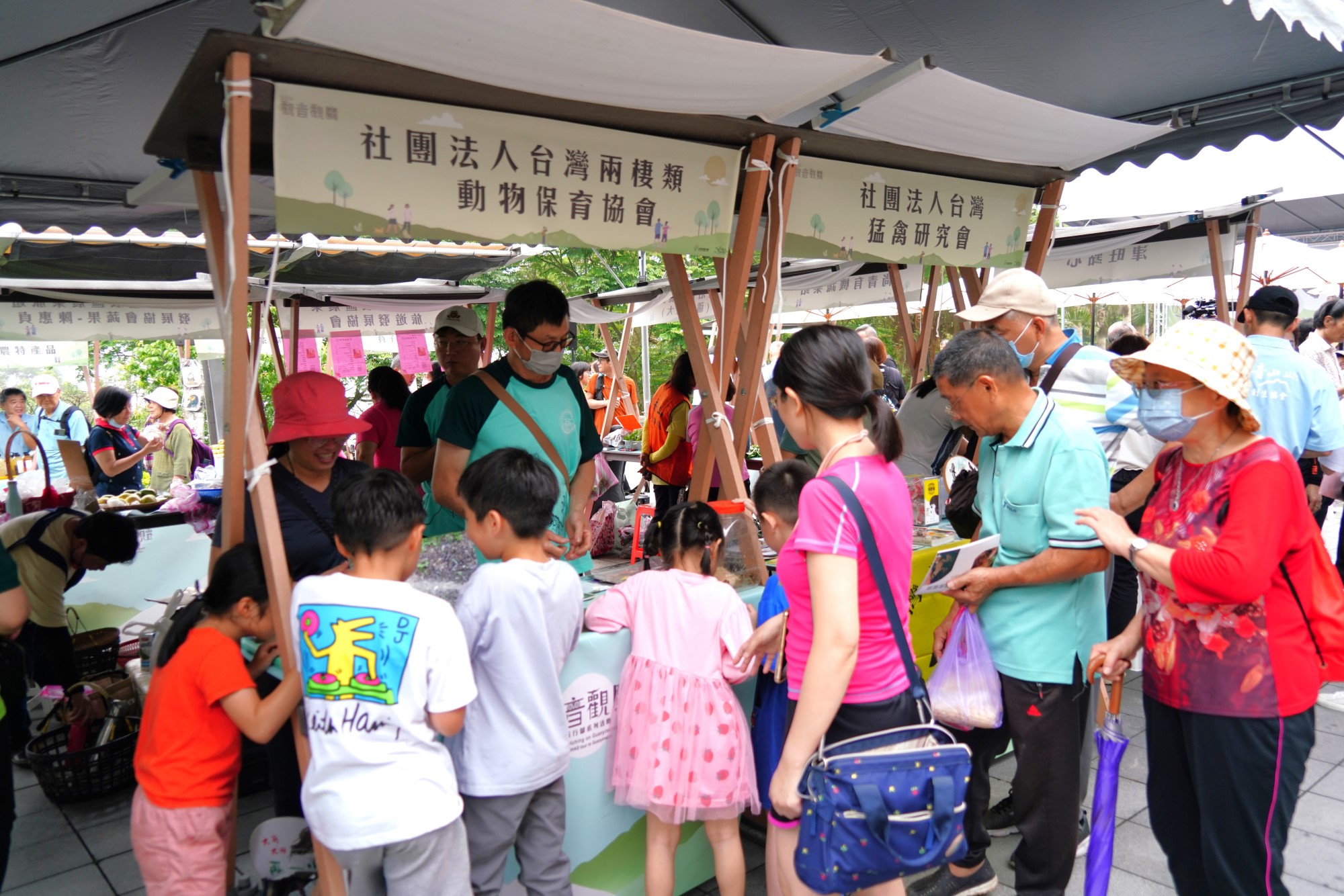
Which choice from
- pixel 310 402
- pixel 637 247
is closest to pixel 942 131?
pixel 637 247

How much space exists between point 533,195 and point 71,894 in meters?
2.86

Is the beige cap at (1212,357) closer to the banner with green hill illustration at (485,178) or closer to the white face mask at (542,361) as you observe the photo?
the banner with green hill illustration at (485,178)

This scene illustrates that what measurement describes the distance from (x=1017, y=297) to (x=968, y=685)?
135cm

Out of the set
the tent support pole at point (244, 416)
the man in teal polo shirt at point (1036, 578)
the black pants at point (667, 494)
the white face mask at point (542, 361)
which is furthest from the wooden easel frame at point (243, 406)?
the black pants at point (667, 494)

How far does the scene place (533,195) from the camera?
246cm

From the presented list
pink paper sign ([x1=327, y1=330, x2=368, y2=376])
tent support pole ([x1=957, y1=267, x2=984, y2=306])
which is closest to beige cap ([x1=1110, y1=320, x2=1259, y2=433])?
tent support pole ([x1=957, y1=267, x2=984, y2=306])

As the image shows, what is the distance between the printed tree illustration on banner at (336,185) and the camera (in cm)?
210

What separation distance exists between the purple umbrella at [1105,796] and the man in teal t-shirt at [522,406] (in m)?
1.62

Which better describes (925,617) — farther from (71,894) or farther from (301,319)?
(301,319)

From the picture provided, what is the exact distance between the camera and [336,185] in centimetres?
211

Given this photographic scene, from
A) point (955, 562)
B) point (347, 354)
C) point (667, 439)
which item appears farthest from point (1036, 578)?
point (347, 354)

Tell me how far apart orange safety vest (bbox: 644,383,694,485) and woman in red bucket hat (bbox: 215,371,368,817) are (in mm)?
3166

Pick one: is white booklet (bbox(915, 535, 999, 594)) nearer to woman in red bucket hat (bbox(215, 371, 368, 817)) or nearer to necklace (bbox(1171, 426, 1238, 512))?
necklace (bbox(1171, 426, 1238, 512))

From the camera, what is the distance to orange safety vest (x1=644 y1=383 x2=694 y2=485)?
18.7ft
